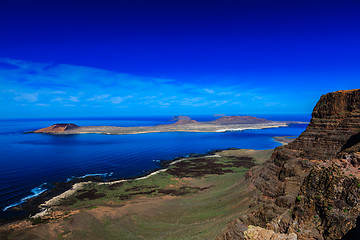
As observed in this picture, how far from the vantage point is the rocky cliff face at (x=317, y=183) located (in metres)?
11.7

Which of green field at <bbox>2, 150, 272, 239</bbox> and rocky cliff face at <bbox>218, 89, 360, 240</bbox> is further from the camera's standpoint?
green field at <bbox>2, 150, 272, 239</bbox>

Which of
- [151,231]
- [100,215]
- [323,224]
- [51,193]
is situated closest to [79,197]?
[51,193]

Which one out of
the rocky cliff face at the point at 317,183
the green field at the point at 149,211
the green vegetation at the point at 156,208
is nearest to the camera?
the rocky cliff face at the point at 317,183

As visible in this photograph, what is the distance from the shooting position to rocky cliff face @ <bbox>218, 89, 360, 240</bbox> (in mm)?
11680

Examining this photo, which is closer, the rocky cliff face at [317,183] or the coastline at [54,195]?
the rocky cliff face at [317,183]

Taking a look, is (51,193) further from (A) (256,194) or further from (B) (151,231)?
→ (A) (256,194)

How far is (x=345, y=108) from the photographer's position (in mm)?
29391

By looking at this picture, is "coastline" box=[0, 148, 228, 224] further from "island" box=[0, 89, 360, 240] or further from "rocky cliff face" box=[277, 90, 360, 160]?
"rocky cliff face" box=[277, 90, 360, 160]

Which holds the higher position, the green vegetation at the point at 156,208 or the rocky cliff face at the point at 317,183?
the rocky cliff face at the point at 317,183

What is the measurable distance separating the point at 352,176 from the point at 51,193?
47.5 meters

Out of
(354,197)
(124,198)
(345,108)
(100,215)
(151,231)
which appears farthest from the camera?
(124,198)

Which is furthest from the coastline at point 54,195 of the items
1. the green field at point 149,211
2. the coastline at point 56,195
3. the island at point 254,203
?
the green field at point 149,211

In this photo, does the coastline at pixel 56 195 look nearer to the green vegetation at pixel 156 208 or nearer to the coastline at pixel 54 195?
the coastline at pixel 54 195

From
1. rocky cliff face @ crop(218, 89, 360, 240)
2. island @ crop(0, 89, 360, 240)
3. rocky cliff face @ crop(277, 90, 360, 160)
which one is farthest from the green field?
rocky cliff face @ crop(277, 90, 360, 160)
